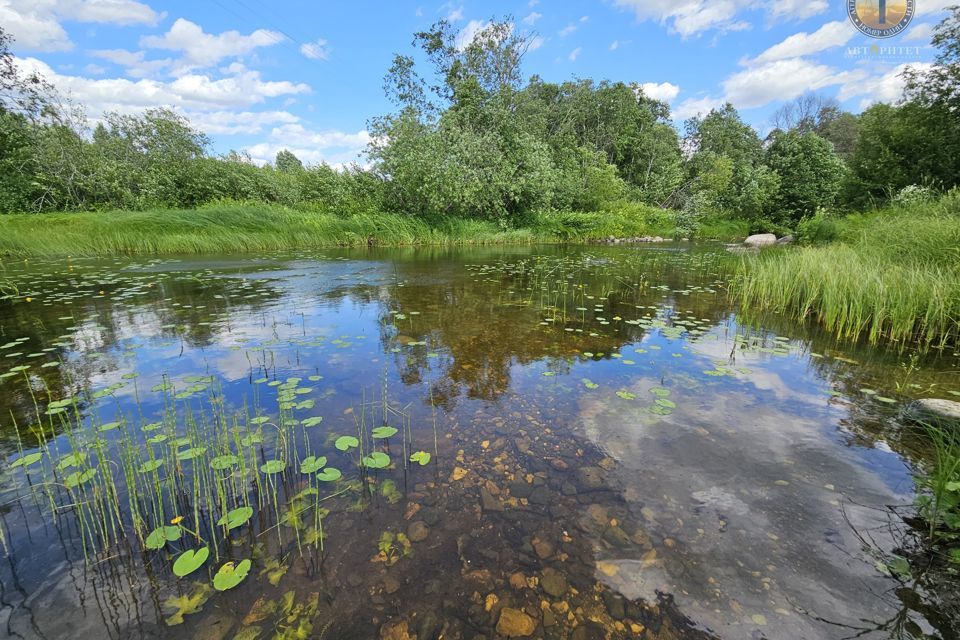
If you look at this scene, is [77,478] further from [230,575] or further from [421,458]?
[421,458]

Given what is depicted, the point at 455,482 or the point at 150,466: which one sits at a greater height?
the point at 150,466

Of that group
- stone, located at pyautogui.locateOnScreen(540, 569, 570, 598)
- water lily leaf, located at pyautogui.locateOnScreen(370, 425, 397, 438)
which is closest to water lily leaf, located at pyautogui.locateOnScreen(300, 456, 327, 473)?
water lily leaf, located at pyautogui.locateOnScreen(370, 425, 397, 438)

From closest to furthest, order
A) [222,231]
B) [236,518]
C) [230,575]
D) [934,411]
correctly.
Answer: [230,575], [236,518], [934,411], [222,231]

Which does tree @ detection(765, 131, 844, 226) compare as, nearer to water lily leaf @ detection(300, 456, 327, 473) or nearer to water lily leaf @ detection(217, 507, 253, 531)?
water lily leaf @ detection(300, 456, 327, 473)

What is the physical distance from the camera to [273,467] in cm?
249

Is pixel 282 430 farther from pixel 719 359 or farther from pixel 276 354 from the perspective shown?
pixel 719 359

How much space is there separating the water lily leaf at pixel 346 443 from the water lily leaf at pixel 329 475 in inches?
8.3

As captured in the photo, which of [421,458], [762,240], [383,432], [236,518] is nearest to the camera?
[236,518]

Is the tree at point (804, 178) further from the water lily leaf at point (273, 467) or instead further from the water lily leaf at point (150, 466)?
the water lily leaf at point (150, 466)

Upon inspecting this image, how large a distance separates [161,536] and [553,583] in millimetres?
2027

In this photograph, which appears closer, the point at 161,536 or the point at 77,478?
the point at 161,536

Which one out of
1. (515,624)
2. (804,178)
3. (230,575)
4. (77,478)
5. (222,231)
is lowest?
→ (515,624)

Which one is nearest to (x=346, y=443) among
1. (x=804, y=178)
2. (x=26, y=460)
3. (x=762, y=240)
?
(x=26, y=460)

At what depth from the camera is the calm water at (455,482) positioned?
1.69 meters
